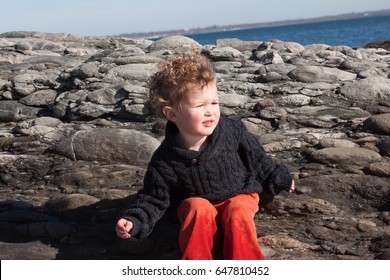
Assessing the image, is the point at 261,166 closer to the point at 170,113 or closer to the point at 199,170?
the point at 199,170

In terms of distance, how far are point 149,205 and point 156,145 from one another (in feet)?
6.27

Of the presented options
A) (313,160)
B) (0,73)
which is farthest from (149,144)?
(0,73)

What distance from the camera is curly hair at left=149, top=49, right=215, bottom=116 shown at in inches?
155

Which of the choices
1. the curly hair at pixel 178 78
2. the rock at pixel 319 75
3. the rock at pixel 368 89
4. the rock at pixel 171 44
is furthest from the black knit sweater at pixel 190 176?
the rock at pixel 171 44

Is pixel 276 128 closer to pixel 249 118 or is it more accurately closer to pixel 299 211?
pixel 249 118

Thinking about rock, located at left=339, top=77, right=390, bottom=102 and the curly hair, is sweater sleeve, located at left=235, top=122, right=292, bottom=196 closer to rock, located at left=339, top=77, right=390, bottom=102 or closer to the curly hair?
the curly hair

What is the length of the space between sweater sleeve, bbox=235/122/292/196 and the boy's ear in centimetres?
50

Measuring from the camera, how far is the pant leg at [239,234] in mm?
3652

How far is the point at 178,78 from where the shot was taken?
3947mm

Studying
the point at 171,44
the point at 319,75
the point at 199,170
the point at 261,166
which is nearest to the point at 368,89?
the point at 319,75

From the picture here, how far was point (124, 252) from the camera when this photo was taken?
13.8ft

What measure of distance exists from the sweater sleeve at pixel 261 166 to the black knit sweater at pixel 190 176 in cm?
7

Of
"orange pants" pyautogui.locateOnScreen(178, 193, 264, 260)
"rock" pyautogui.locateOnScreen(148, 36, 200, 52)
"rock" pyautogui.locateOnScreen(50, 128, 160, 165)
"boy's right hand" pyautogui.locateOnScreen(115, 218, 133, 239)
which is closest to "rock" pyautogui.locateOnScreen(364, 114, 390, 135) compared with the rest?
"rock" pyautogui.locateOnScreen(50, 128, 160, 165)

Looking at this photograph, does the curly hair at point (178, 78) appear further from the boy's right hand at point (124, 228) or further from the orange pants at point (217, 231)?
the boy's right hand at point (124, 228)
